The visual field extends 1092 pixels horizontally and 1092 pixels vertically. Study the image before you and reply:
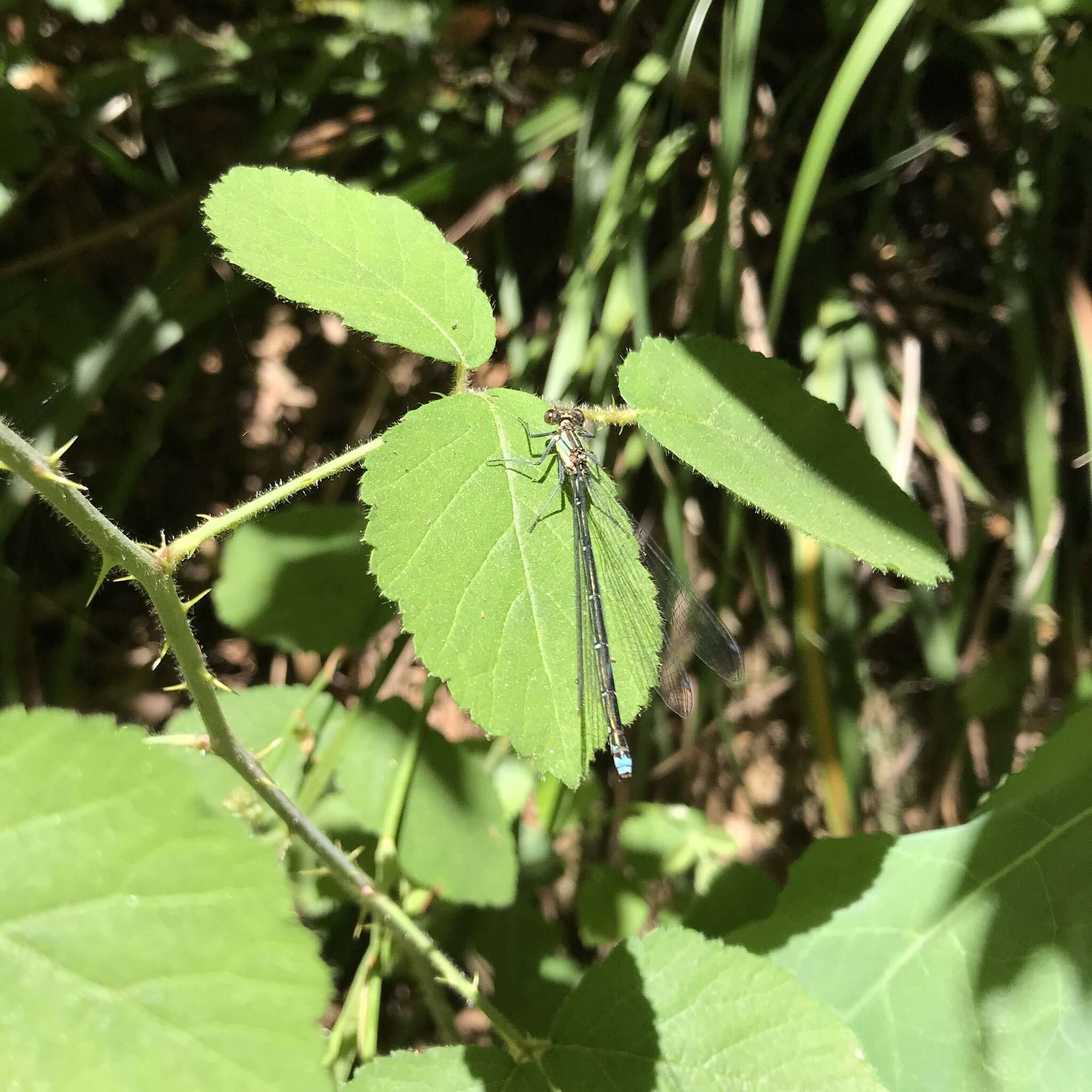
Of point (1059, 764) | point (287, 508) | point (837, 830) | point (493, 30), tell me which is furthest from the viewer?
point (493, 30)

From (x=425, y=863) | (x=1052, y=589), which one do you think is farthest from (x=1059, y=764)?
(x=425, y=863)

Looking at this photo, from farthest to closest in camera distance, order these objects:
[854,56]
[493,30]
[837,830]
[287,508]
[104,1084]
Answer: [493,30] → [837,830] → [287,508] → [854,56] → [104,1084]

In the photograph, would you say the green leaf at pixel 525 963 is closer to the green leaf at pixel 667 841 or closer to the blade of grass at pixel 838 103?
the green leaf at pixel 667 841

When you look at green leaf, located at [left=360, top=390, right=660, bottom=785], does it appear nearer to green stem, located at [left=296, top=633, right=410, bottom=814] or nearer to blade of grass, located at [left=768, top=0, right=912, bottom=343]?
green stem, located at [left=296, top=633, right=410, bottom=814]

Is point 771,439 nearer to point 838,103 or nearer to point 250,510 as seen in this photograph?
point 250,510

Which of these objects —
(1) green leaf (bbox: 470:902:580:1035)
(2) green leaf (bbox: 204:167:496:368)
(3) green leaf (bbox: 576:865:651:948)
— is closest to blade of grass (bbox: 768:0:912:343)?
(2) green leaf (bbox: 204:167:496:368)

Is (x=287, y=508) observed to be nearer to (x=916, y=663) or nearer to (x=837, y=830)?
(x=837, y=830)
